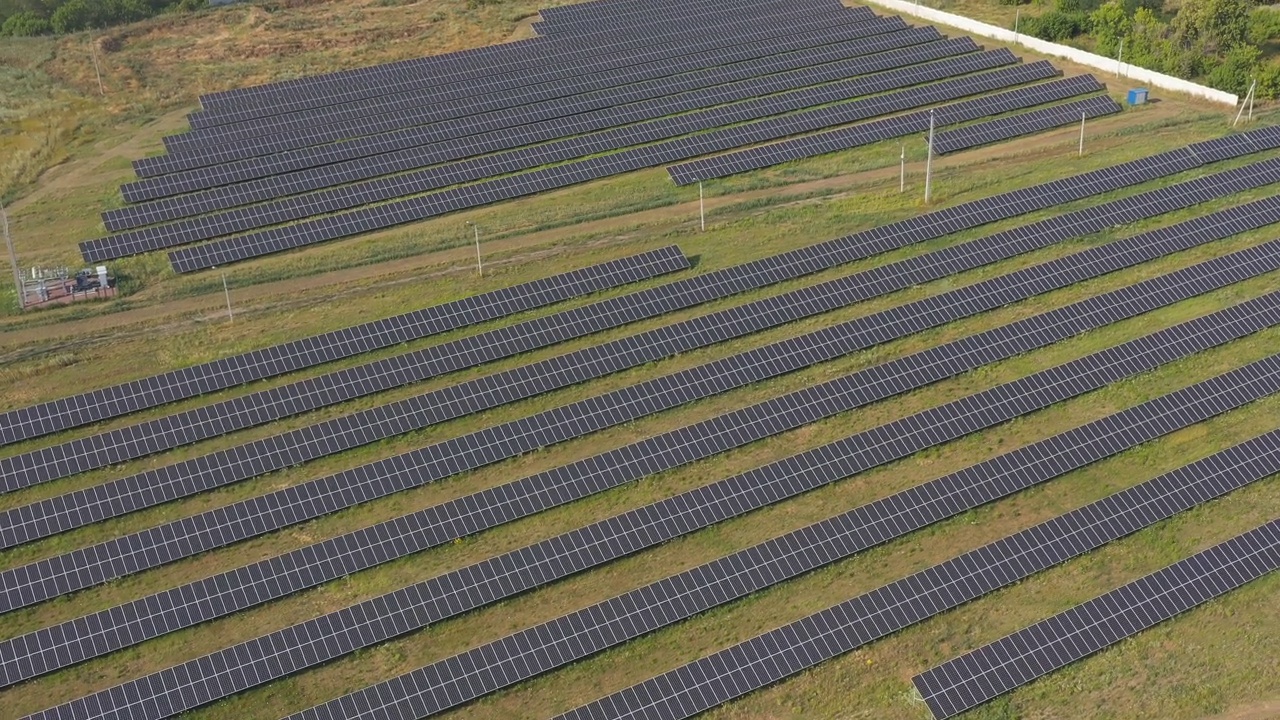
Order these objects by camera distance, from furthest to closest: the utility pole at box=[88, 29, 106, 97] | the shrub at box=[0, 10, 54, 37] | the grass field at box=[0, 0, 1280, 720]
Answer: the shrub at box=[0, 10, 54, 37]
the utility pole at box=[88, 29, 106, 97]
the grass field at box=[0, 0, 1280, 720]

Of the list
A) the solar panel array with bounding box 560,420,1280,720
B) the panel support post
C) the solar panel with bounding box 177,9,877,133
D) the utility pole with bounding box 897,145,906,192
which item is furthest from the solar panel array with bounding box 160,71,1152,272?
the solar panel array with bounding box 560,420,1280,720

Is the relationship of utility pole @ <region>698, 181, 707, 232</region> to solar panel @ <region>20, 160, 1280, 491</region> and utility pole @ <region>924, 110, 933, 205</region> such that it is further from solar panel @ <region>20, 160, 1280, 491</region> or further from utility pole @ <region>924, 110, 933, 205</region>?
utility pole @ <region>924, 110, 933, 205</region>

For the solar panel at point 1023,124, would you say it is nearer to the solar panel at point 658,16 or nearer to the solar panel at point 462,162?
→ the solar panel at point 462,162

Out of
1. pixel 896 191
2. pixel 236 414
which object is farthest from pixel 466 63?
pixel 236 414

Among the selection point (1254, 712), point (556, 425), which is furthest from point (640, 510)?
point (1254, 712)

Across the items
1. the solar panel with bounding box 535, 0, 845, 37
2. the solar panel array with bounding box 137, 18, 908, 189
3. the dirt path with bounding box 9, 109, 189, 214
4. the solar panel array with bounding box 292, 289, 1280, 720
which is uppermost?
the dirt path with bounding box 9, 109, 189, 214

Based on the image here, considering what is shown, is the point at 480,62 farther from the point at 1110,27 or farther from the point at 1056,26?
the point at 1110,27
